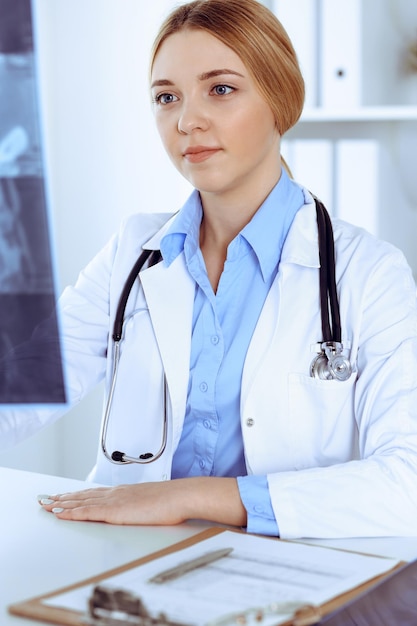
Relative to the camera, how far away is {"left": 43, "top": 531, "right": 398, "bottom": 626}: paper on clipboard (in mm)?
643

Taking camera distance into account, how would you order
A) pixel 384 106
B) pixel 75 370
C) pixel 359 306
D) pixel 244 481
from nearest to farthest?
1. pixel 244 481
2. pixel 359 306
3. pixel 75 370
4. pixel 384 106

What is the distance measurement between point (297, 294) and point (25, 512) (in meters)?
0.43

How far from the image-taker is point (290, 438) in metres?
1.10

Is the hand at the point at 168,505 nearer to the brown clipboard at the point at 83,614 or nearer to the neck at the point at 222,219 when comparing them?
the brown clipboard at the point at 83,614

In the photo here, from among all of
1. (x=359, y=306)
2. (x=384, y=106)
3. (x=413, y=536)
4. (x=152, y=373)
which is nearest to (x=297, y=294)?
(x=359, y=306)

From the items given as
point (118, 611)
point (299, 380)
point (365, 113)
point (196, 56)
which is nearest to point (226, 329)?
point (299, 380)

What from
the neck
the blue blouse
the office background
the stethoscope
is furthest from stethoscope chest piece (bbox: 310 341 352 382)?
the office background

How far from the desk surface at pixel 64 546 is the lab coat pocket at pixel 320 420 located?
0.21 m

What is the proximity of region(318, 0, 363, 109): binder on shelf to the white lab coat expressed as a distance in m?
0.69

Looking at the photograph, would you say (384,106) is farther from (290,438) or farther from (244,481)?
(244,481)

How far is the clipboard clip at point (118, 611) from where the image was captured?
0.60m

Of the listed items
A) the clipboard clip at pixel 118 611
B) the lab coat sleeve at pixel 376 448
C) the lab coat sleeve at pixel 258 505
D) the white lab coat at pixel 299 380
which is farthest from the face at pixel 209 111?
the clipboard clip at pixel 118 611

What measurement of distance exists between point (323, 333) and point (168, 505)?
310 millimetres

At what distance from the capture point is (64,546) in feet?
2.82
